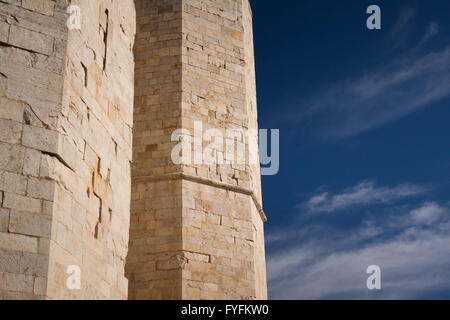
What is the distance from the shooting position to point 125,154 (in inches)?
294

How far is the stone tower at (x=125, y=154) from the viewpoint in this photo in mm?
5086

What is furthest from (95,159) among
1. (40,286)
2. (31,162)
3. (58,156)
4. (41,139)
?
(40,286)

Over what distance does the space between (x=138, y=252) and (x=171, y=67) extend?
103 inches

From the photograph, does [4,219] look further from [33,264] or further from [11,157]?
[11,157]

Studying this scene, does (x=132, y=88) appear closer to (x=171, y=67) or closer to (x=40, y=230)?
(x=171, y=67)

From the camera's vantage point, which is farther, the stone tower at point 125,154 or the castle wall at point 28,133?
the stone tower at point 125,154

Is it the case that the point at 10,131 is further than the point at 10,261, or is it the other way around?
the point at 10,131

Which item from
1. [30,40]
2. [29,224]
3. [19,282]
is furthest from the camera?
[30,40]

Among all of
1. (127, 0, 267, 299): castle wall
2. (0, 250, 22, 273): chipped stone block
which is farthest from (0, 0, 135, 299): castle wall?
(127, 0, 267, 299): castle wall

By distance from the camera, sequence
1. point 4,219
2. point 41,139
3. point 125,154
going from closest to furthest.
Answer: point 4,219
point 41,139
point 125,154

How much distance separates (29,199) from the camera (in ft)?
16.4

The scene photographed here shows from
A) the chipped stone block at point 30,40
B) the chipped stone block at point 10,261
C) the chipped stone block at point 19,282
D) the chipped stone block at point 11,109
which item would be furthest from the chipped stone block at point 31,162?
the chipped stone block at point 30,40

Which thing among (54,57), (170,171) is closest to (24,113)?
(54,57)

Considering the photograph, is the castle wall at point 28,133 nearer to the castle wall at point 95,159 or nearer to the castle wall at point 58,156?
the castle wall at point 58,156
